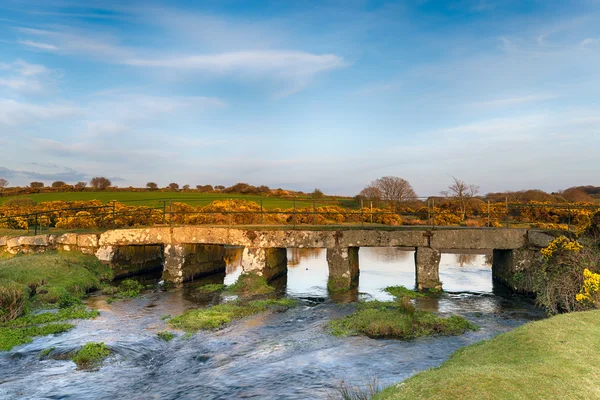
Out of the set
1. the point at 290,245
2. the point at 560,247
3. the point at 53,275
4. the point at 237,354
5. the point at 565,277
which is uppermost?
the point at 560,247

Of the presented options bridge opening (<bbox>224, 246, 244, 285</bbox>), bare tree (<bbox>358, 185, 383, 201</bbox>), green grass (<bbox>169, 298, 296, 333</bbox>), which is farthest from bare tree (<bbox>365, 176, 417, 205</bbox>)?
green grass (<bbox>169, 298, 296, 333</bbox>)

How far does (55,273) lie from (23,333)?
23.0 feet

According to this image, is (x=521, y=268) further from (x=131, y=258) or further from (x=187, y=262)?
(x=131, y=258)

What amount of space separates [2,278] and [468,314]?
16491 millimetres

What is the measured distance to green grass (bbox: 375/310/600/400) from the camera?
6051mm

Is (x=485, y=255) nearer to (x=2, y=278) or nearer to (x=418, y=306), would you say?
(x=418, y=306)

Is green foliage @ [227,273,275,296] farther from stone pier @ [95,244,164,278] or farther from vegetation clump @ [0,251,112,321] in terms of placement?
stone pier @ [95,244,164,278]

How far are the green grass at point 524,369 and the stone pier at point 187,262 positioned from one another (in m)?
15.1

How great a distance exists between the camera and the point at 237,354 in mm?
11477

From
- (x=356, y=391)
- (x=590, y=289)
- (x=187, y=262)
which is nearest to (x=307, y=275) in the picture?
(x=187, y=262)

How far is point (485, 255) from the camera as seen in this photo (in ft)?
110

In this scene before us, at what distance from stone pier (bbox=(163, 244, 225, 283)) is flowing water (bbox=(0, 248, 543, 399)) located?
325cm

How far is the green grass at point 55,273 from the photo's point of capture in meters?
17.5

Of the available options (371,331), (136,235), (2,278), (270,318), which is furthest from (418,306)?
(2,278)
